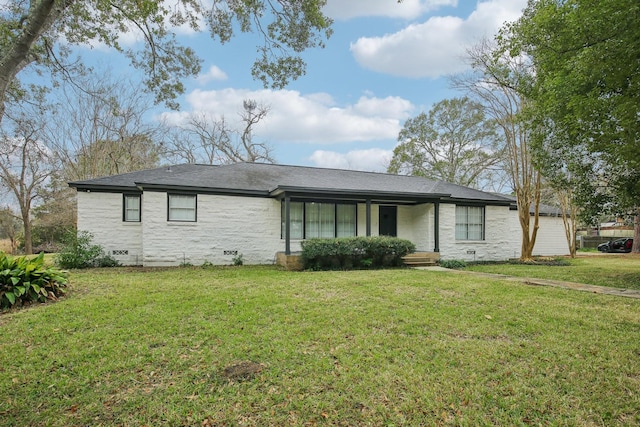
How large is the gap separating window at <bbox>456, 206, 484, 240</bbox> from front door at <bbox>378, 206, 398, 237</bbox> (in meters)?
2.60

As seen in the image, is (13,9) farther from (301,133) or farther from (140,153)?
(301,133)

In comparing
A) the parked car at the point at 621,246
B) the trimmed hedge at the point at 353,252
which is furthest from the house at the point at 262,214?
the parked car at the point at 621,246

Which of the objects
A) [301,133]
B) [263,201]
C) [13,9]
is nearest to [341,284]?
[263,201]

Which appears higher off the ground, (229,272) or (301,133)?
(301,133)

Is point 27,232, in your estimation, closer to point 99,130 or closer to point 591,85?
point 99,130

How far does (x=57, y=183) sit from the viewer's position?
856 inches

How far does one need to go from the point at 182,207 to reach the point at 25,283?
5751 mm

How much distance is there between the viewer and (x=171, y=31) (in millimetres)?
7195

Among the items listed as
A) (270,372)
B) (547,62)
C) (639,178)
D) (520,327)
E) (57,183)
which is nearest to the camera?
(270,372)

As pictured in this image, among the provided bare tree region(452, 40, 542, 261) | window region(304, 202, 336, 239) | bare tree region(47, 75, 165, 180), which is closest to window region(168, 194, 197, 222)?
window region(304, 202, 336, 239)

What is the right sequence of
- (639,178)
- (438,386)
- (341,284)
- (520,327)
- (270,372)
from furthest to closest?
1. (639,178)
2. (341,284)
3. (520,327)
4. (270,372)
5. (438,386)

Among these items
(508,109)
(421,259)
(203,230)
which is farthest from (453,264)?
(203,230)

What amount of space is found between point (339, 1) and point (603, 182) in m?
10.0

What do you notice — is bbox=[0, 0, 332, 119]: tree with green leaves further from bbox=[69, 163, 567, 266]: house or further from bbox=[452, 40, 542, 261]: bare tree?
bbox=[452, 40, 542, 261]: bare tree
